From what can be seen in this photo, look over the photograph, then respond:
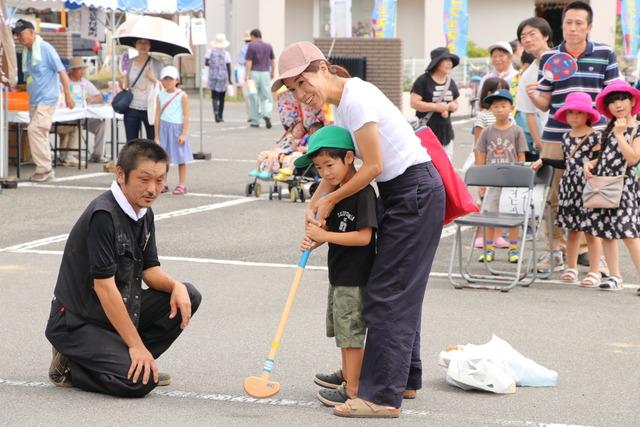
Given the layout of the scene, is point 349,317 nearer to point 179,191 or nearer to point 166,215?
point 166,215

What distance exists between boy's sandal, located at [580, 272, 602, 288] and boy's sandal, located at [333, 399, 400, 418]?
4065mm

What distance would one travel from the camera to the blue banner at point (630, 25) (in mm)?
30391

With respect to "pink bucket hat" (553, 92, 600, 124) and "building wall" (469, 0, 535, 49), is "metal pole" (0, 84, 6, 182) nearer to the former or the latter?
"pink bucket hat" (553, 92, 600, 124)

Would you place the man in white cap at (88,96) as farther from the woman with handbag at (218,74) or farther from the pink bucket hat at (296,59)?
the pink bucket hat at (296,59)

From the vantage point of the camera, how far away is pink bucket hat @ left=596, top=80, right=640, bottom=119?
890 cm

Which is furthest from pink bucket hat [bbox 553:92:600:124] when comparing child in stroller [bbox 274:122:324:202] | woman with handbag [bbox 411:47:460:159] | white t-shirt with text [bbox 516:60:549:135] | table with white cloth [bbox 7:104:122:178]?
table with white cloth [bbox 7:104:122:178]

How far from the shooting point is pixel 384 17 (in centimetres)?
2717

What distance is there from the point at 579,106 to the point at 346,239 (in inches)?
163

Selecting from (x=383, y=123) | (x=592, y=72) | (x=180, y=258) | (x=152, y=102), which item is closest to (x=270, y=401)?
(x=383, y=123)

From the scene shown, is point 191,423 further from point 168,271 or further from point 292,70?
point 168,271

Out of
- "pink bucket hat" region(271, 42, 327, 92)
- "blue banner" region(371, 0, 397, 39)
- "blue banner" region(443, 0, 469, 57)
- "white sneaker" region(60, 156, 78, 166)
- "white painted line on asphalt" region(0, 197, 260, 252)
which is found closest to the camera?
"pink bucket hat" region(271, 42, 327, 92)

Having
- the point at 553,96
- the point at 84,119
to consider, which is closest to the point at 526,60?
the point at 553,96

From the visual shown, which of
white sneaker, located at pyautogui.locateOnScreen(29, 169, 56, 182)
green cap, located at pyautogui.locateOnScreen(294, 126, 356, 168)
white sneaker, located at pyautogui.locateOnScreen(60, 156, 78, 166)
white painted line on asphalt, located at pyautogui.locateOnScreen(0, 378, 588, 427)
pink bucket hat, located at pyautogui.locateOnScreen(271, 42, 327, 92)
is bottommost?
white painted line on asphalt, located at pyautogui.locateOnScreen(0, 378, 588, 427)

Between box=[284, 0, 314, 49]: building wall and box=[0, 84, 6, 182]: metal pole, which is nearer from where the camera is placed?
box=[0, 84, 6, 182]: metal pole
